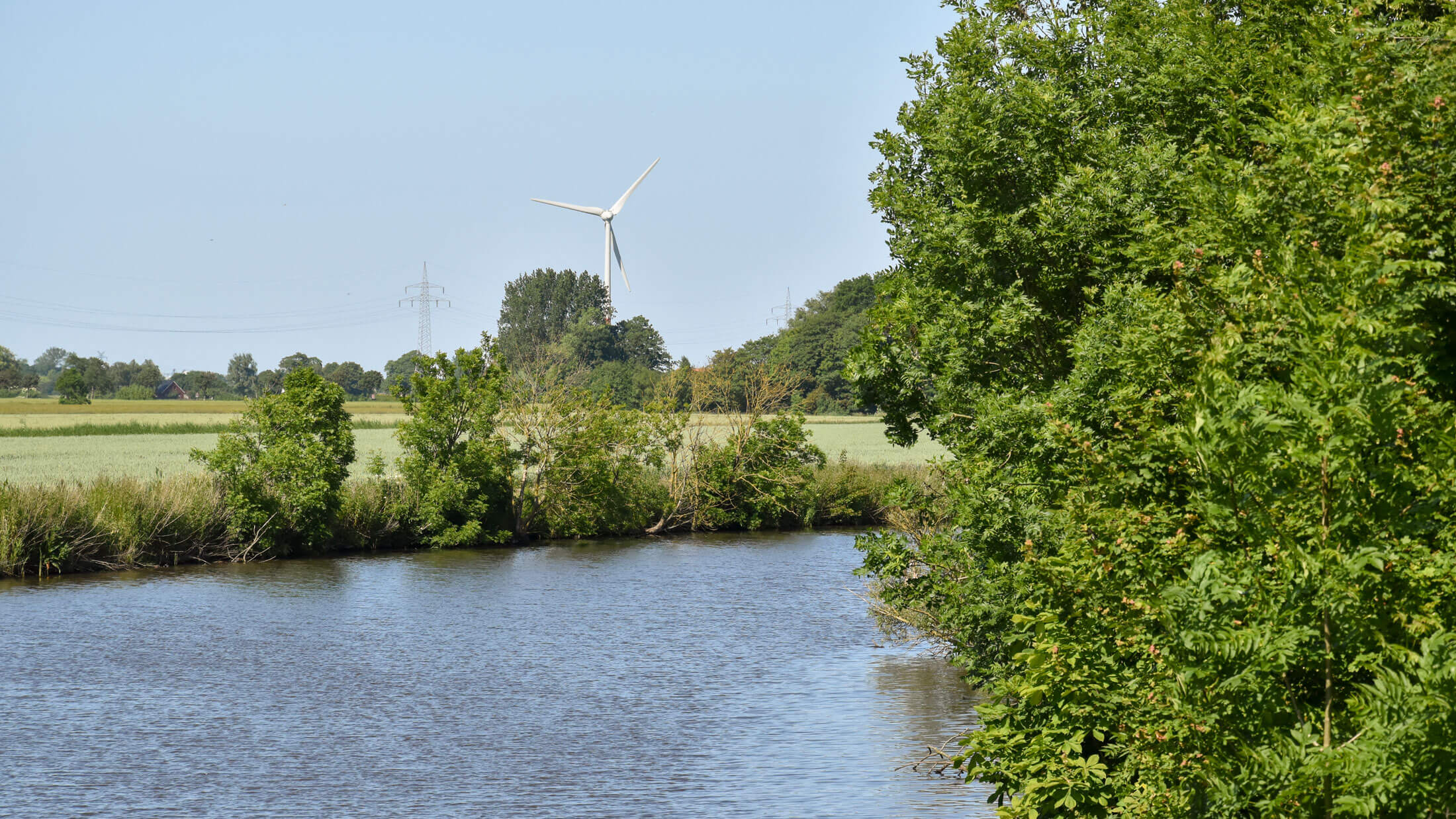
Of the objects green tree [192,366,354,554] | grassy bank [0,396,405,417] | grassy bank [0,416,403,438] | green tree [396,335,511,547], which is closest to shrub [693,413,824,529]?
green tree [396,335,511,547]

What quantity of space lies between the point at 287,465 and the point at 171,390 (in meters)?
152

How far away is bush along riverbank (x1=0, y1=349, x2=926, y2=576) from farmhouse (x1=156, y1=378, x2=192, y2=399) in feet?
435

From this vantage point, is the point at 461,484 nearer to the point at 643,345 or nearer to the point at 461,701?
the point at 461,701

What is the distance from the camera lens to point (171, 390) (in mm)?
175875

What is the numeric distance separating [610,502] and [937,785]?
32795 millimetres

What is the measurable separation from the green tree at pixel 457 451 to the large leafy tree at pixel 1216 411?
1181 inches

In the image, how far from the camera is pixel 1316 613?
672cm

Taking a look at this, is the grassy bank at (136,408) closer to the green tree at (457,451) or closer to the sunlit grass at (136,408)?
the sunlit grass at (136,408)

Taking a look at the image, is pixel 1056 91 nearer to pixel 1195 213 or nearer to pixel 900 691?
pixel 1195 213

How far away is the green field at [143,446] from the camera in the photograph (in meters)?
51.0

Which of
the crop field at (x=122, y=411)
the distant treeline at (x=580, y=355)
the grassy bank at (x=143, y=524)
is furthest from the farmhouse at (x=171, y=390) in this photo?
the grassy bank at (x=143, y=524)

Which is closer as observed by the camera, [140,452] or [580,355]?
[140,452]

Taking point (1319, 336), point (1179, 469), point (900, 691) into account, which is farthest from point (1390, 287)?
point (900, 691)

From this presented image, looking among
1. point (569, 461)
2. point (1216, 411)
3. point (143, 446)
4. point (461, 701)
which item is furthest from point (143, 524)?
point (1216, 411)
